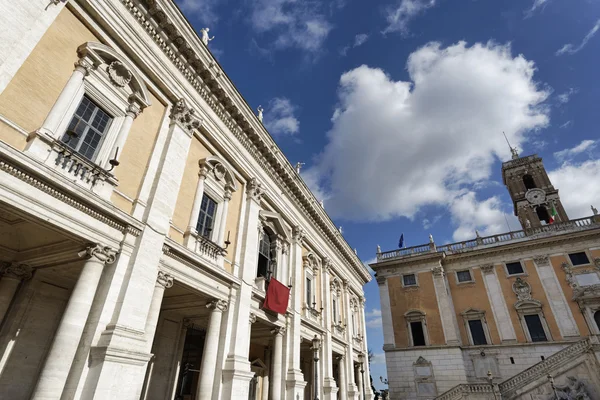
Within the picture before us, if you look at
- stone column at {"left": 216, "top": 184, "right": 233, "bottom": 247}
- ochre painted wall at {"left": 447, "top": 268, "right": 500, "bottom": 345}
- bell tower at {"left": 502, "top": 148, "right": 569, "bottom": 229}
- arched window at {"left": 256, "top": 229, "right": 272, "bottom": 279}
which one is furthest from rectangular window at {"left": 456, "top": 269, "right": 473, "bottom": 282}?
stone column at {"left": 216, "top": 184, "right": 233, "bottom": 247}

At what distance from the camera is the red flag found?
13719 millimetres

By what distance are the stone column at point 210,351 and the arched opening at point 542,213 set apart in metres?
40.6

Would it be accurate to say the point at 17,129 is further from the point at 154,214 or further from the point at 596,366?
the point at 596,366

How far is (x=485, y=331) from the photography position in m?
26.6

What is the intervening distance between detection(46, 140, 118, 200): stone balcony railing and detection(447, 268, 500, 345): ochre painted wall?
28.8 meters

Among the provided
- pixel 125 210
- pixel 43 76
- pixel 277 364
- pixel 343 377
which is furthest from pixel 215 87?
pixel 343 377

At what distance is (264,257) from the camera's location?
52.6ft

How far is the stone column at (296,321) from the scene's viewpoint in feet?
46.6

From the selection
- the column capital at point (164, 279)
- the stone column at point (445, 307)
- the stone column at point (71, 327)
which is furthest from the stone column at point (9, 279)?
the stone column at point (445, 307)

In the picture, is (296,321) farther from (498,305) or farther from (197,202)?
(498,305)

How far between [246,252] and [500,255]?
2540 cm

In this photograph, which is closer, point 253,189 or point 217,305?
point 217,305

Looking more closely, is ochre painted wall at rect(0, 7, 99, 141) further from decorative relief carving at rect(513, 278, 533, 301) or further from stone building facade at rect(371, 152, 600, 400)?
decorative relief carving at rect(513, 278, 533, 301)

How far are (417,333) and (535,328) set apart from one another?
876 cm
